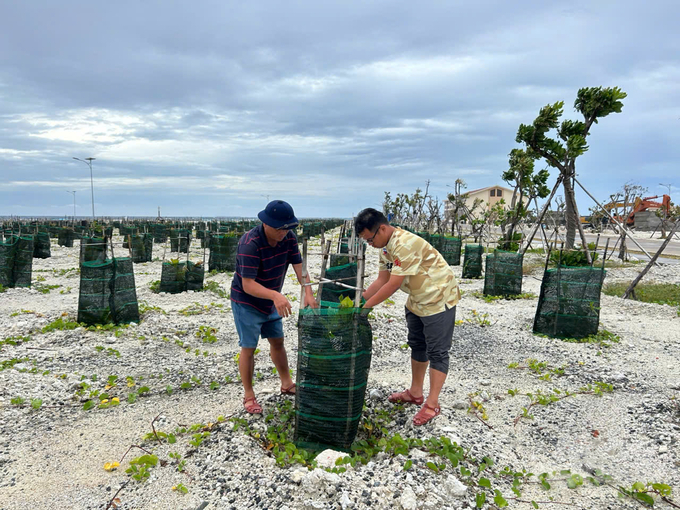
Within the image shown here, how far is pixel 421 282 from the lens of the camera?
3.03 m

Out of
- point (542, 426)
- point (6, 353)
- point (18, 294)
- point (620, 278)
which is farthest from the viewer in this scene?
point (620, 278)

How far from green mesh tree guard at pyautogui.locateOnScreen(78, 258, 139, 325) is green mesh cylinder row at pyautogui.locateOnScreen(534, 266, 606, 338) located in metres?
5.79

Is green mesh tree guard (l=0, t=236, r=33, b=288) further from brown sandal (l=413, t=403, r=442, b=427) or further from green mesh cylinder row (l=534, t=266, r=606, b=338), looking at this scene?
green mesh cylinder row (l=534, t=266, r=606, b=338)

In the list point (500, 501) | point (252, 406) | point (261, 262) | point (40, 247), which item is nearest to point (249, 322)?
point (261, 262)

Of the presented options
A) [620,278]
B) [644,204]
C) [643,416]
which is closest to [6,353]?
[643,416]

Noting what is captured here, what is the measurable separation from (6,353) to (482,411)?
4980mm

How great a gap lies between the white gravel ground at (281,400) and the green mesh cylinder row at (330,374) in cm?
29

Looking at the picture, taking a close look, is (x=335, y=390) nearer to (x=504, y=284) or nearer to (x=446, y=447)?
(x=446, y=447)

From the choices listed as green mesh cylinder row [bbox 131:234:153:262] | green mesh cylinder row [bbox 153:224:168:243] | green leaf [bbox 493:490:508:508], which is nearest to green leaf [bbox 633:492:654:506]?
green leaf [bbox 493:490:508:508]

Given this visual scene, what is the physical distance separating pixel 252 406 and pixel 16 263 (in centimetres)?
859

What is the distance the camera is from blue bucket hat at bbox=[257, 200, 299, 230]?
2.89 m

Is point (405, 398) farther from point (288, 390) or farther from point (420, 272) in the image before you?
point (420, 272)

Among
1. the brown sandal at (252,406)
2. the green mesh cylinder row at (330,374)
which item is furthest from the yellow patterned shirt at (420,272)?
the brown sandal at (252,406)

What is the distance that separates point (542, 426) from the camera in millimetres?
3326
